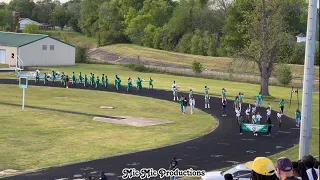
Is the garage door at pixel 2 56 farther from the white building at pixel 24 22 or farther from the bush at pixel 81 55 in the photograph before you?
the bush at pixel 81 55

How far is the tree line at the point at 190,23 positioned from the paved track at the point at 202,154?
58.0 ft

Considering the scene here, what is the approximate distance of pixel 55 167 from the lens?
20.9 metres

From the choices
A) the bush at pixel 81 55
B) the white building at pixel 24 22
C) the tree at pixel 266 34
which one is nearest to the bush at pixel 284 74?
the tree at pixel 266 34

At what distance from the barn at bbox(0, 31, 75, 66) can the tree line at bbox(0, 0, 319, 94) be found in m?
2.53

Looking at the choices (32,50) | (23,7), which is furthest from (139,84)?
(23,7)

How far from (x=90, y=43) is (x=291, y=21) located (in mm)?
32314

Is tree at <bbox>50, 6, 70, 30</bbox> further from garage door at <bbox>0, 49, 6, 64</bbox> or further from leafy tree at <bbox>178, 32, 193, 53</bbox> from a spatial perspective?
leafy tree at <bbox>178, 32, 193, 53</bbox>

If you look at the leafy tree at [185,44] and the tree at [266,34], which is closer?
the tree at [266,34]

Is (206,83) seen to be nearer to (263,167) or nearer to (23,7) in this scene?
(23,7)

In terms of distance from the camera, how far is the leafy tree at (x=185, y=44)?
94.1m

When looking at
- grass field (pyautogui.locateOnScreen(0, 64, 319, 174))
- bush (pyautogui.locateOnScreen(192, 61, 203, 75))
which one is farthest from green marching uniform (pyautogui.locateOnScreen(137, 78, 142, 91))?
bush (pyautogui.locateOnScreen(192, 61, 203, 75))

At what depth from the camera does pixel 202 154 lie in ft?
79.8

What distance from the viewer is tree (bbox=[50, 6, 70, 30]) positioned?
227 ft

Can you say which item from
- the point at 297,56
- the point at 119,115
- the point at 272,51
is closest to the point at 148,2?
the point at 297,56
